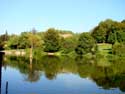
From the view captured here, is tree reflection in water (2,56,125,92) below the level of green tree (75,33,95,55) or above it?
below

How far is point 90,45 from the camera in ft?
259

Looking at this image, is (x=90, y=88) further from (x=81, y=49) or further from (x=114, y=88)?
(x=81, y=49)

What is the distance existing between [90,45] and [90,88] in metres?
53.7

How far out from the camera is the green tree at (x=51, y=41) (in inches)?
3315

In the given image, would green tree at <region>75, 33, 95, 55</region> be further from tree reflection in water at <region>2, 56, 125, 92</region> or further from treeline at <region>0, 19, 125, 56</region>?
tree reflection in water at <region>2, 56, 125, 92</region>

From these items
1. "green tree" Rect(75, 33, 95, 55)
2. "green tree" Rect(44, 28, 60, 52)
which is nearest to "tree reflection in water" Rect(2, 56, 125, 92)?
"green tree" Rect(75, 33, 95, 55)

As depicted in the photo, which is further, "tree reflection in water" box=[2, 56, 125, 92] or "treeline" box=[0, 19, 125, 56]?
"treeline" box=[0, 19, 125, 56]

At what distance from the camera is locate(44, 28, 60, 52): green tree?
8421cm

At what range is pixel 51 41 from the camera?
85062 millimetres

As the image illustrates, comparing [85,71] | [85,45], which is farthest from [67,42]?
[85,71]

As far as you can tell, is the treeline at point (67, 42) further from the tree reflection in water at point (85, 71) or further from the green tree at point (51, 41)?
the tree reflection in water at point (85, 71)

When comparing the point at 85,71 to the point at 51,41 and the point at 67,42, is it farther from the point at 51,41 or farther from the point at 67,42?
the point at 51,41

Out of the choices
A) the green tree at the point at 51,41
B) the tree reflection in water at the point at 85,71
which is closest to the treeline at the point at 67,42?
the green tree at the point at 51,41

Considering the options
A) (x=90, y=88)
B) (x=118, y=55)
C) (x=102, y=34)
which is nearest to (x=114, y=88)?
(x=90, y=88)
